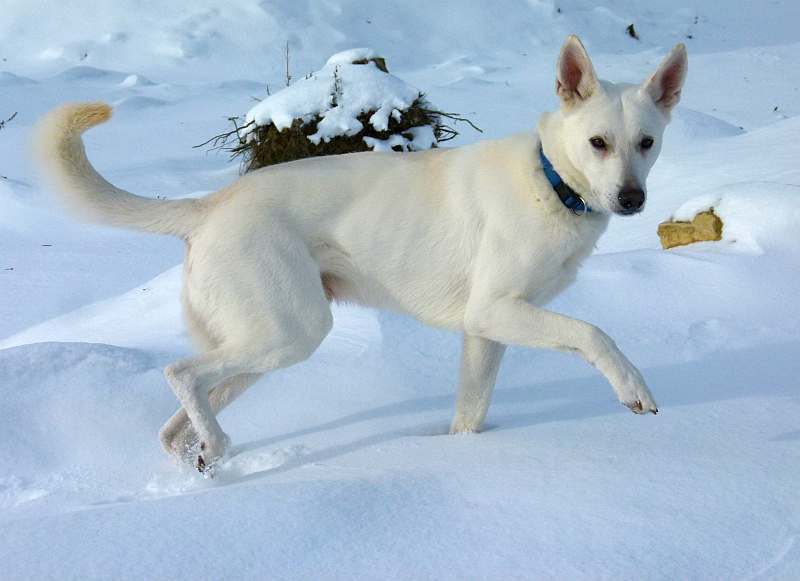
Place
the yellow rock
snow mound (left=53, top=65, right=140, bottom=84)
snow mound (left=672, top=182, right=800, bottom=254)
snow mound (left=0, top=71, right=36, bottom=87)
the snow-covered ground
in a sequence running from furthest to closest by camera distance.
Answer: snow mound (left=53, top=65, right=140, bottom=84)
snow mound (left=0, top=71, right=36, bottom=87)
the yellow rock
snow mound (left=672, top=182, right=800, bottom=254)
the snow-covered ground

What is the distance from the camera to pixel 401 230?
10.2 ft

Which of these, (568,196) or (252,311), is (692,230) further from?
(252,311)

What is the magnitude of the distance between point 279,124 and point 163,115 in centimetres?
277

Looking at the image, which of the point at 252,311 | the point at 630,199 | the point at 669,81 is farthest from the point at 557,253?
the point at 252,311

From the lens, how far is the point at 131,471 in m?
2.94

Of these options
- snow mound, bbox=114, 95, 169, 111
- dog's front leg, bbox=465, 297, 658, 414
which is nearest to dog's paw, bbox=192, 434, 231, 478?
dog's front leg, bbox=465, 297, 658, 414

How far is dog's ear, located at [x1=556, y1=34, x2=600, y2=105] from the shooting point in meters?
2.98

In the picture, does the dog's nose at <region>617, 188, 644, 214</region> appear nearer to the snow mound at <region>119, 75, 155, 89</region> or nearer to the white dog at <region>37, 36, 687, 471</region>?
the white dog at <region>37, 36, 687, 471</region>

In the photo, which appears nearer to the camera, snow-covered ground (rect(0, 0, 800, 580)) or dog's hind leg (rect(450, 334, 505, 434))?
snow-covered ground (rect(0, 0, 800, 580))

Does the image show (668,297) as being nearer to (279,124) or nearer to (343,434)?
(343,434)

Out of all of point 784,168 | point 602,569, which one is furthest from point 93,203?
point 784,168

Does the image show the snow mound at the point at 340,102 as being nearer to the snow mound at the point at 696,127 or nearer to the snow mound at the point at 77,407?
the snow mound at the point at 696,127

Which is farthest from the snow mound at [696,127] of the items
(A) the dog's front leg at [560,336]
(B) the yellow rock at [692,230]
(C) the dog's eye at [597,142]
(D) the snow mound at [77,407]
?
(D) the snow mound at [77,407]

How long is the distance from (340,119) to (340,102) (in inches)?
7.9
